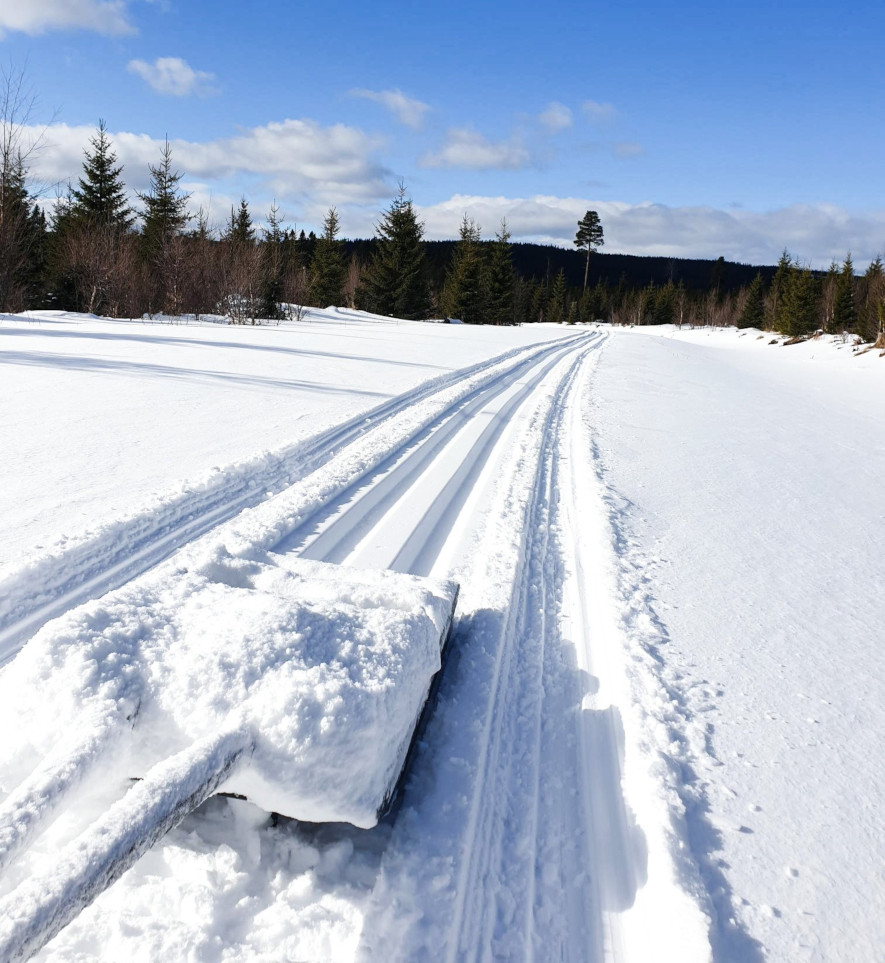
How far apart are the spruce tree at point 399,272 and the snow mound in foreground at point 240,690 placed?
122 ft

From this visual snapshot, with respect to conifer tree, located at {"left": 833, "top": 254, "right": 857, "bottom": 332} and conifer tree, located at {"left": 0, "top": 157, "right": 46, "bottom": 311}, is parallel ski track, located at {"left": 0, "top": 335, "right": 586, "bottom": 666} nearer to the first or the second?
conifer tree, located at {"left": 0, "top": 157, "right": 46, "bottom": 311}

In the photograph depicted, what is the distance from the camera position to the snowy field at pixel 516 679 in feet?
5.04

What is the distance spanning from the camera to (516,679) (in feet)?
8.16

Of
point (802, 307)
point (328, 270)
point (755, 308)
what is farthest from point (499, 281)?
point (755, 308)

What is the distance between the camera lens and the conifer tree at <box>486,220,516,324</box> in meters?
45.2

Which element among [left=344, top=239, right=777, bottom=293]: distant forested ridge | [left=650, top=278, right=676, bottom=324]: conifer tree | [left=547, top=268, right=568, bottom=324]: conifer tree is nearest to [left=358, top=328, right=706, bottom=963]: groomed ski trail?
[left=547, top=268, right=568, bottom=324]: conifer tree

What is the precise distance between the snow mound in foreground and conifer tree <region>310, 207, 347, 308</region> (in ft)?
133

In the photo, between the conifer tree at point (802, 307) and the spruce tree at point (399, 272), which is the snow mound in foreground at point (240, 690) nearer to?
the spruce tree at point (399, 272)

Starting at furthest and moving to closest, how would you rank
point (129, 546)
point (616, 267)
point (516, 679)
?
point (616, 267) → point (129, 546) → point (516, 679)

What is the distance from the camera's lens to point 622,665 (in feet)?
8.46

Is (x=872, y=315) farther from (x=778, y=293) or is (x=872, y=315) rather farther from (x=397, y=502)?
(x=397, y=502)

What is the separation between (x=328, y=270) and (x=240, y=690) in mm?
42414

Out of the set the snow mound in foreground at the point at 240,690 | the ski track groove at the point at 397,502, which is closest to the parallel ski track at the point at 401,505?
the ski track groove at the point at 397,502

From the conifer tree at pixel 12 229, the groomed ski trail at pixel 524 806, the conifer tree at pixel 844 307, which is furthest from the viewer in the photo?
the conifer tree at pixel 844 307
